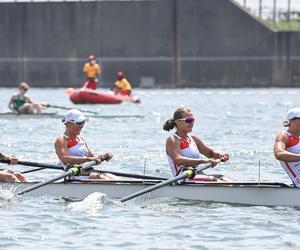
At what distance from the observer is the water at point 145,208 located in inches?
584

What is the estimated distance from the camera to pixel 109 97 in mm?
48719

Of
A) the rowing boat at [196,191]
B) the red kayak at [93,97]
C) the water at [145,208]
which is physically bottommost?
the water at [145,208]

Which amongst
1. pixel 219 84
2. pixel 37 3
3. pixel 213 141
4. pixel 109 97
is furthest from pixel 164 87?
pixel 213 141

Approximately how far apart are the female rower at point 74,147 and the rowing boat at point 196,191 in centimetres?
40

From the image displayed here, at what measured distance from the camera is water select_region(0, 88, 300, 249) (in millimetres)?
14844

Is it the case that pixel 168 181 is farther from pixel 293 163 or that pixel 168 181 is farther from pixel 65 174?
pixel 293 163

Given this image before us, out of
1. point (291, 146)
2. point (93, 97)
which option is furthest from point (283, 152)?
point (93, 97)

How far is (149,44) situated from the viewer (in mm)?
63844

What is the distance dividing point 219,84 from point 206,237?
4985 centimetres

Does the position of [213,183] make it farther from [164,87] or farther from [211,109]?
[164,87]

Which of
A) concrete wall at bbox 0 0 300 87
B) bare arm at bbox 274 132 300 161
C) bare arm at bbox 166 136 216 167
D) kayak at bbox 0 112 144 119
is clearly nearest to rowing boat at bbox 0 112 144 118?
kayak at bbox 0 112 144 119

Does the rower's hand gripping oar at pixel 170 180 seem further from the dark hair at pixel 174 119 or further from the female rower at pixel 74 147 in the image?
the female rower at pixel 74 147

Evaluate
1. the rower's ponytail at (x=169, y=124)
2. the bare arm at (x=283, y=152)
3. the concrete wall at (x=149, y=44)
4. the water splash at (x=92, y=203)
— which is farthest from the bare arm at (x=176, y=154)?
the concrete wall at (x=149, y=44)

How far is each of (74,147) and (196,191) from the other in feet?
7.11
